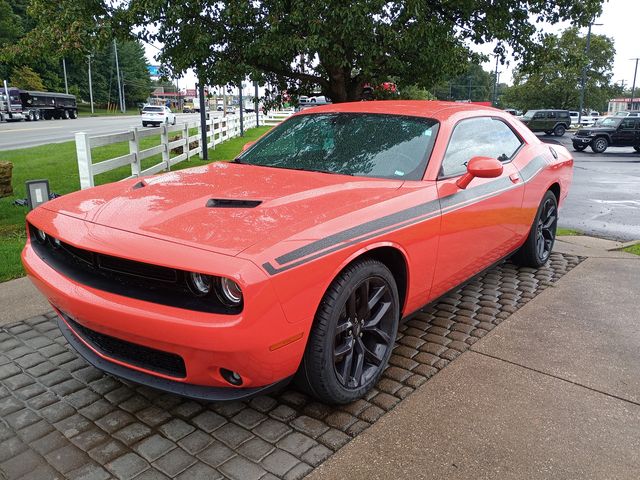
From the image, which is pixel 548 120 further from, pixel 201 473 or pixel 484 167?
pixel 201 473

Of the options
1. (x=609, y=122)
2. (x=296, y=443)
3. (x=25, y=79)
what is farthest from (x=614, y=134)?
(x=25, y=79)

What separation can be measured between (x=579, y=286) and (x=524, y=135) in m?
1.44

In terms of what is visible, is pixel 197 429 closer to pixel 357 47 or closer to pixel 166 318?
pixel 166 318

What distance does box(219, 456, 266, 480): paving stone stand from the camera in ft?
7.39

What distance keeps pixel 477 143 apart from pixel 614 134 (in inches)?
891

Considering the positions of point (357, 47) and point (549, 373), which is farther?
point (357, 47)

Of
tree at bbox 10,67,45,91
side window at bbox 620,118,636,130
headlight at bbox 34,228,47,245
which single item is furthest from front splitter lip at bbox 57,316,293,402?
tree at bbox 10,67,45,91

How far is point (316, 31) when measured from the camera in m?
6.57

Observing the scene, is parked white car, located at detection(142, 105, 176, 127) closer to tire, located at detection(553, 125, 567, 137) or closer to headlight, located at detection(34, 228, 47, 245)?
tire, located at detection(553, 125, 567, 137)

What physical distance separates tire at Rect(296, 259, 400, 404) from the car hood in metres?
0.35

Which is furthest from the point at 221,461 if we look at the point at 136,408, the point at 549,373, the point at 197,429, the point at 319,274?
the point at 549,373

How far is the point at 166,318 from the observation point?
87.7 inches

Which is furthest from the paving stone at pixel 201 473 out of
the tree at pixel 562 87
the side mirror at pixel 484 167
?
the tree at pixel 562 87

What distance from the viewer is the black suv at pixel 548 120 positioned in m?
35.2
